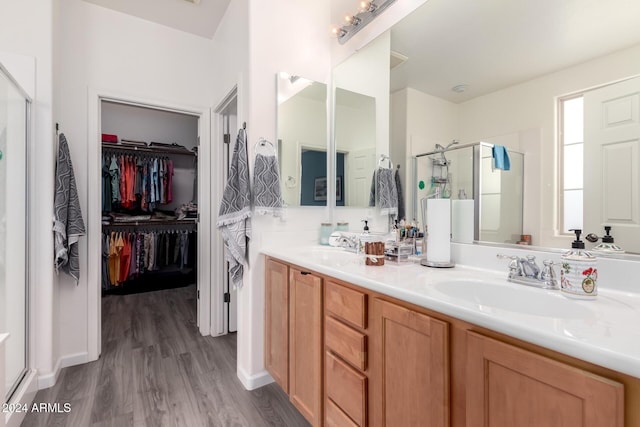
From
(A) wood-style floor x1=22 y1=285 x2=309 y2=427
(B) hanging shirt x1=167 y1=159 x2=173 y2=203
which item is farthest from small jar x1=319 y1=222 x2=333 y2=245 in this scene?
(B) hanging shirt x1=167 y1=159 x2=173 y2=203

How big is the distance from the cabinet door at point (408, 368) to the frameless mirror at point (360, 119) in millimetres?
1131

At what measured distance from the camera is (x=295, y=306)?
62.4 inches

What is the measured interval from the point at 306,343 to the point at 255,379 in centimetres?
72

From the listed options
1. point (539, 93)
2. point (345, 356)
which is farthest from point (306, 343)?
point (539, 93)

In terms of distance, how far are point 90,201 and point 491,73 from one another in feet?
8.91

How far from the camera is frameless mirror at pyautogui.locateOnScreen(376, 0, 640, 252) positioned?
0.99m

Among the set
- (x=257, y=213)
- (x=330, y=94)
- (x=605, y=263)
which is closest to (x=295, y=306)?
(x=257, y=213)

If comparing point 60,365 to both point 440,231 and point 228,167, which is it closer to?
point 228,167

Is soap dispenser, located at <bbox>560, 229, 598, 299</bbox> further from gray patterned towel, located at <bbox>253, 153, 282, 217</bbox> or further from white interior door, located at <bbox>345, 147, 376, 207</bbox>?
gray patterned towel, located at <bbox>253, 153, 282, 217</bbox>

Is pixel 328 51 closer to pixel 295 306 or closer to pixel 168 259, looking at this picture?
pixel 295 306

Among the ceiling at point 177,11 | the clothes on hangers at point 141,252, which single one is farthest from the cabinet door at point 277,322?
the clothes on hangers at point 141,252

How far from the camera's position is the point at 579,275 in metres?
0.91

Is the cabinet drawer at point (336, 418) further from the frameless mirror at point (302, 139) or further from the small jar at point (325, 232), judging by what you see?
the frameless mirror at point (302, 139)

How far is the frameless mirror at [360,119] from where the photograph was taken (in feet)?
6.28
